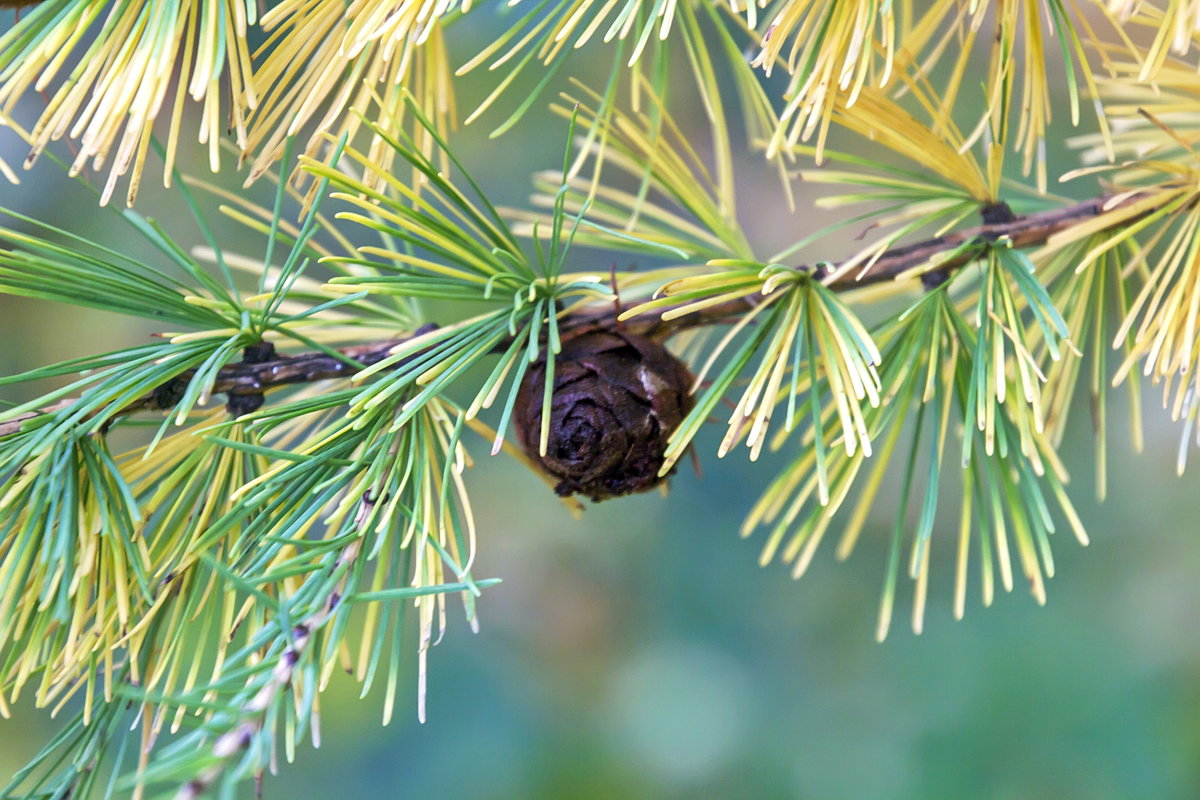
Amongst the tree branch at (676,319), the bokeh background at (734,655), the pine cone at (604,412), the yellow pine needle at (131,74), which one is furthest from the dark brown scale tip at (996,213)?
the bokeh background at (734,655)

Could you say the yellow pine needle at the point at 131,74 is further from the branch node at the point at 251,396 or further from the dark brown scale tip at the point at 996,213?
the dark brown scale tip at the point at 996,213

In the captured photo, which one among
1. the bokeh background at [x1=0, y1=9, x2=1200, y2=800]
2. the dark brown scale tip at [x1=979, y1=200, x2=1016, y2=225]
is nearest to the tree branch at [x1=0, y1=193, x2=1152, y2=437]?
the dark brown scale tip at [x1=979, y1=200, x2=1016, y2=225]

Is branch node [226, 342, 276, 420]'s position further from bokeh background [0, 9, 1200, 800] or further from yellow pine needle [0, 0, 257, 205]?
bokeh background [0, 9, 1200, 800]

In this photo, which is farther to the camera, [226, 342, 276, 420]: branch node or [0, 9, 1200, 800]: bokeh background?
[0, 9, 1200, 800]: bokeh background

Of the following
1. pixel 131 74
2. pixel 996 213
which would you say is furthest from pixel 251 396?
pixel 996 213

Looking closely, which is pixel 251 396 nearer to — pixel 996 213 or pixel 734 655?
pixel 996 213

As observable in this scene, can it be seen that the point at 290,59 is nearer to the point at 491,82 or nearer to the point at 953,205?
the point at 953,205
